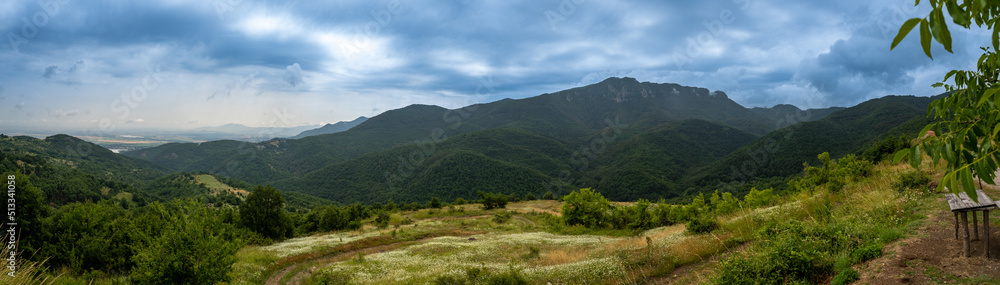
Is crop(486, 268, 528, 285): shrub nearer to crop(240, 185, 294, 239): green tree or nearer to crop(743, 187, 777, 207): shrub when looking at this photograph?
crop(743, 187, 777, 207): shrub

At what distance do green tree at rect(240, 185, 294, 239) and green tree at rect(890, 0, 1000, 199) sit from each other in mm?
37933

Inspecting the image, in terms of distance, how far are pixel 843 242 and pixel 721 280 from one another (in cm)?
285

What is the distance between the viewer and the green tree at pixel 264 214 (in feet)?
105

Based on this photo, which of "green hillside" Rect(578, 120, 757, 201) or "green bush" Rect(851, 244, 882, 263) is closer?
"green bush" Rect(851, 244, 882, 263)

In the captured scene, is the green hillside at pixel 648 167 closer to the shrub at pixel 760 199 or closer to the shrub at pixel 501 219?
the shrub at pixel 501 219

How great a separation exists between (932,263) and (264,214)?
38630 millimetres

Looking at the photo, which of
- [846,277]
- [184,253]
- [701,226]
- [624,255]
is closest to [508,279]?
[624,255]

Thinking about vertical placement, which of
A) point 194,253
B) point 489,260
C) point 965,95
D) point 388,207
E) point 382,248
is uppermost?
point 965,95

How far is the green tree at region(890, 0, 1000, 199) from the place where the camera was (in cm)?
195

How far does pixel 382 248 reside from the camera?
25875 millimetres

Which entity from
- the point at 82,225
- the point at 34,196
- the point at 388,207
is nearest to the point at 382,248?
the point at 82,225

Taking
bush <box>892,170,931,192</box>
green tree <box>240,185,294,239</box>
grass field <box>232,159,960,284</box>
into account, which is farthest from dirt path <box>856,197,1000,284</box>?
green tree <box>240,185,294,239</box>

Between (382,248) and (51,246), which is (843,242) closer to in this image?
(382,248)

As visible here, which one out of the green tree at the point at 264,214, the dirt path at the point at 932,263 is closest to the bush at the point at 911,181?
the dirt path at the point at 932,263
